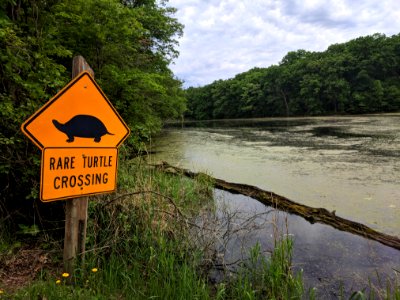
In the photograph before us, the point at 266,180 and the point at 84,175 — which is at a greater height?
the point at 84,175

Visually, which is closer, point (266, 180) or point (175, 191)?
point (175, 191)

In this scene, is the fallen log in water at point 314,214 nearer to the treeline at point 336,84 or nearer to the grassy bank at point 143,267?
the grassy bank at point 143,267

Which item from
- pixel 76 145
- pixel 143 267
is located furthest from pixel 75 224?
pixel 143 267

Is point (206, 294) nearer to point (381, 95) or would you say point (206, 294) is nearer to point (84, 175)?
point (84, 175)

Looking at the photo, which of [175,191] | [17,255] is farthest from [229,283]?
[175,191]

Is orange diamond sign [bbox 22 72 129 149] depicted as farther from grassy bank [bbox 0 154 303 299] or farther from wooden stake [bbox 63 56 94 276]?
grassy bank [bbox 0 154 303 299]

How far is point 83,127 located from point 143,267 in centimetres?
145

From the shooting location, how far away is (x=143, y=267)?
3.00m

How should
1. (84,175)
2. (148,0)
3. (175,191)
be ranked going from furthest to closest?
1. (148,0)
2. (175,191)
3. (84,175)

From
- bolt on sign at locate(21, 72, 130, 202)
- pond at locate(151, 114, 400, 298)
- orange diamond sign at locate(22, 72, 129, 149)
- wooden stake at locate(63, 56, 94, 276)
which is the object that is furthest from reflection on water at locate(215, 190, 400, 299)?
orange diamond sign at locate(22, 72, 129, 149)

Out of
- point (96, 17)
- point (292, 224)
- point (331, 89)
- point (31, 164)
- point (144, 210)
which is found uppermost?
point (331, 89)

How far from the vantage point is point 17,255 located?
2750mm

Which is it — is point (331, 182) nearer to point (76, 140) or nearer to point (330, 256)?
point (330, 256)

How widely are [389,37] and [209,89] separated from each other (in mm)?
38217
